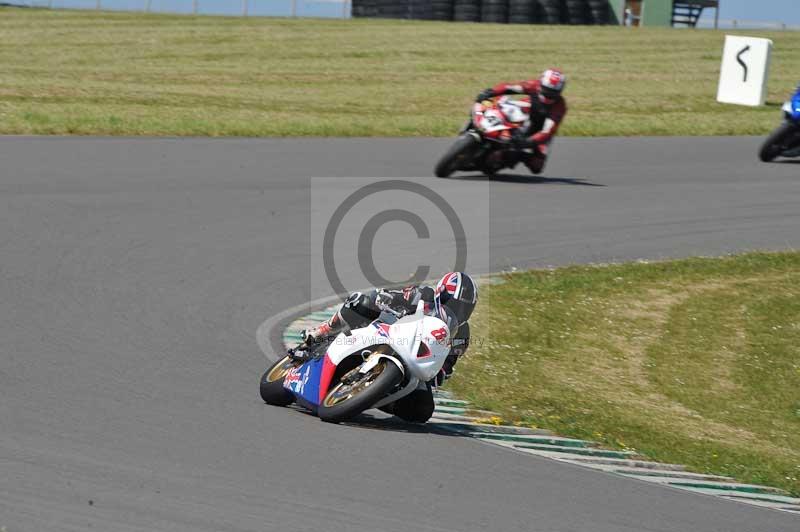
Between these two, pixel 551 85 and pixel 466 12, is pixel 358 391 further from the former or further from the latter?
pixel 466 12

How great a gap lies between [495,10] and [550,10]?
2211 mm

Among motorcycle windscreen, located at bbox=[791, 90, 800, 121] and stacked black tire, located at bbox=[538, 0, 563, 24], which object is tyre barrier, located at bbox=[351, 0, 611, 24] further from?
motorcycle windscreen, located at bbox=[791, 90, 800, 121]

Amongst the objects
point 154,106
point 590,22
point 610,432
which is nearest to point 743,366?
point 610,432

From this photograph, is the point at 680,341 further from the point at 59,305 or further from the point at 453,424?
the point at 59,305

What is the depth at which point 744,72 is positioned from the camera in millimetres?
28859

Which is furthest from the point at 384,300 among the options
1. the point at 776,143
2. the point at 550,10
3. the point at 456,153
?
the point at 550,10

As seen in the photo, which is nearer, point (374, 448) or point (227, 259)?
point (374, 448)

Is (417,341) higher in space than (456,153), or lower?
higher

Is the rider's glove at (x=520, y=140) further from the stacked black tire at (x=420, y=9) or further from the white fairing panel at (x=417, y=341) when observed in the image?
the stacked black tire at (x=420, y=9)

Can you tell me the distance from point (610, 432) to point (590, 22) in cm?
4409

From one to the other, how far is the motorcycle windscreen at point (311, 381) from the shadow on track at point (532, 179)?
32.7 ft

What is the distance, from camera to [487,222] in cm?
1460

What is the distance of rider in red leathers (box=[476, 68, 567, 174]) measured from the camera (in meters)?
16.6

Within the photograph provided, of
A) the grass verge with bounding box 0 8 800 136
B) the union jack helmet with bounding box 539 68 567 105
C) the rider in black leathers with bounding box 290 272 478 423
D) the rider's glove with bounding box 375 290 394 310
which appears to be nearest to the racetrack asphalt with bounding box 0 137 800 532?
the rider in black leathers with bounding box 290 272 478 423
